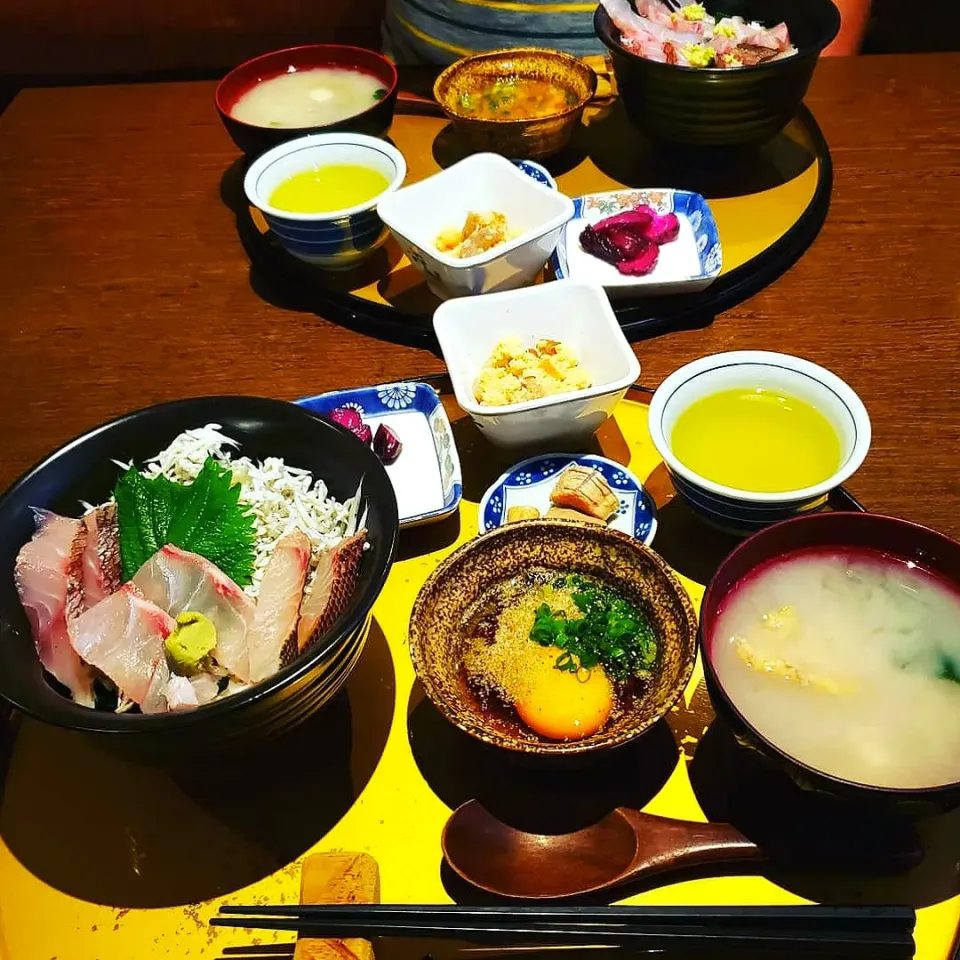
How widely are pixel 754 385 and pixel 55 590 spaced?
4.22 ft

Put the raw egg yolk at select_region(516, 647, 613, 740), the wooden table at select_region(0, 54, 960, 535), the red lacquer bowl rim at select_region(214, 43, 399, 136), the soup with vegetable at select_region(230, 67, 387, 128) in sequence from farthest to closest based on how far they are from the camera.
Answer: the soup with vegetable at select_region(230, 67, 387, 128) < the red lacquer bowl rim at select_region(214, 43, 399, 136) < the wooden table at select_region(0, 54, 960, 535) < the raw egg yolk at select_region(516, 647, 613, 740)

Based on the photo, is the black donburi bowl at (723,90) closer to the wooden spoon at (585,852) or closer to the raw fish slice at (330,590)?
the raw fish slice at (330,590)

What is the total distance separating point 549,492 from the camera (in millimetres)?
1685

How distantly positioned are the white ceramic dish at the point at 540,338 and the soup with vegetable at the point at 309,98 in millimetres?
1279

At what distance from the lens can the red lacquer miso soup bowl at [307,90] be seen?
8.86ft

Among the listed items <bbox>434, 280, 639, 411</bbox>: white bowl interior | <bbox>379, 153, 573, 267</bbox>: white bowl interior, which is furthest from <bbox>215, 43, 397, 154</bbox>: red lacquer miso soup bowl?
<bbox>434, 280, 639, 411</bbox>: white bowl interior

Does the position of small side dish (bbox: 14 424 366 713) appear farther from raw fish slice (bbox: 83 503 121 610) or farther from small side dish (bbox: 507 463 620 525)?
small side dish (bbox: 507 463 620 525)

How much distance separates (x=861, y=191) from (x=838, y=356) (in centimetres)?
77

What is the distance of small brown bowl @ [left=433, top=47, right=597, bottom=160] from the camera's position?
8.16 feet

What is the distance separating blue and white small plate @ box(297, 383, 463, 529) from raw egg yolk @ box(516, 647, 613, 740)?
16.3 inches

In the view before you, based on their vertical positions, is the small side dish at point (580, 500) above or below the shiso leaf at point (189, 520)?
below

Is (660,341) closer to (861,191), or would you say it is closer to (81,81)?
(861,191)

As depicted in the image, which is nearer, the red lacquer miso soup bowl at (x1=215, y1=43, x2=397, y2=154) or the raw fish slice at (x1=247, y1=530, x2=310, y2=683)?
the raw fish slice at (x1=247, y1=530, x2=310, y2=683)

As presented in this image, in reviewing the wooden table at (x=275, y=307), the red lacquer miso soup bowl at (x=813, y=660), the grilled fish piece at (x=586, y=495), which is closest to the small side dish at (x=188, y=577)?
the grilled fish piece at (x=586, y=495)
